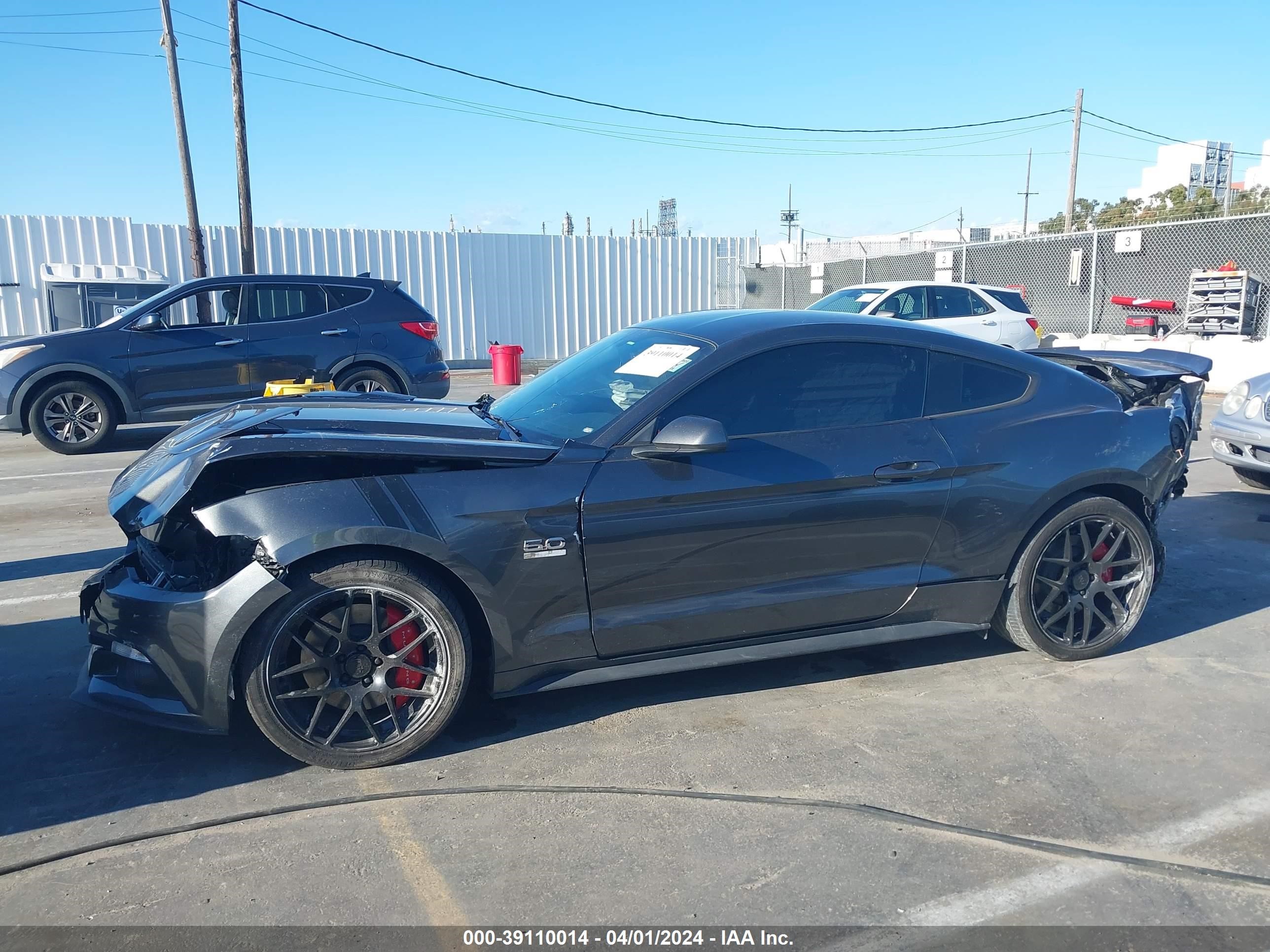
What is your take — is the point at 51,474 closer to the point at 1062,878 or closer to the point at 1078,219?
the point at 1062,878

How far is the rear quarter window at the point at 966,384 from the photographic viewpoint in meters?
4.14

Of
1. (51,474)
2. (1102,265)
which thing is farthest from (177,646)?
(1102,265)

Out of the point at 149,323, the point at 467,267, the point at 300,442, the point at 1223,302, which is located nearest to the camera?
the point at 300,442

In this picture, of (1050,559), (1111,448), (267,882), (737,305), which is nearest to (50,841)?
(267,882)

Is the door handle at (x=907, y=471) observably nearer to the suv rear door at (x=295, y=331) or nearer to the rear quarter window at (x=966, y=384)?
the rear quarter window at (x=966, y=384)

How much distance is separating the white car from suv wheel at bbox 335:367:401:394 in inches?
227

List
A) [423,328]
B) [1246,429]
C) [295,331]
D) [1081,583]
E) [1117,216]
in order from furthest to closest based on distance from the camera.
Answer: [1117,216]
[423,328]
[295,331]
[1246,429]
[1081,583]

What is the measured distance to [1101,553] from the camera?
4.42 metres

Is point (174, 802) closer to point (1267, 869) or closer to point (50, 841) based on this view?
point (50, 841)

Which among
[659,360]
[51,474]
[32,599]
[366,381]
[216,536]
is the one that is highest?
[659,360]

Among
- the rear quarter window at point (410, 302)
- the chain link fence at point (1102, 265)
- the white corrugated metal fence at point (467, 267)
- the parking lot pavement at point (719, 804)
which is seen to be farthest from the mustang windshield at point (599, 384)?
the white corrugated metal fence at point (467, 267)

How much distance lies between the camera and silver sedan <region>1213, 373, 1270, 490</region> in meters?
7.30

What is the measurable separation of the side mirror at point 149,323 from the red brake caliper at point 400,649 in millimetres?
7899

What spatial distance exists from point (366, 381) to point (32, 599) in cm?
575
